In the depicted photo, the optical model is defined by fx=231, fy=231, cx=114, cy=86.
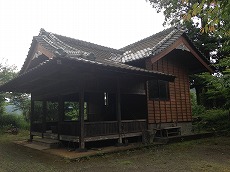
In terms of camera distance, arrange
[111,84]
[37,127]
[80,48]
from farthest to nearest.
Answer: [80,48] → [37,127] → [111,84]

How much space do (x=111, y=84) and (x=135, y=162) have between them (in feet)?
13.9

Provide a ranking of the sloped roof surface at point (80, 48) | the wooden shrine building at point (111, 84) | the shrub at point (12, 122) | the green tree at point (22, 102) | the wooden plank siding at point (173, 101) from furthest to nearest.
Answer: the green tree at point (22, 102)
the shrub at point (12, 122)
the wooden plank siding at point (173, 101)
the sloped roof surface at point (80, 48)
the wooden shrine building at point (111, 84)

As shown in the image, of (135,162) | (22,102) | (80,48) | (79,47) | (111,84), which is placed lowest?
(135,162)

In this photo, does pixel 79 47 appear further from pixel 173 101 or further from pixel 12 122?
pixel 12 122

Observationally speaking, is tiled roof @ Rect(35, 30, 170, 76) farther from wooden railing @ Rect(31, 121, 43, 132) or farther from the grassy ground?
wooden railing @ Rect(31, 121, 43, 132)

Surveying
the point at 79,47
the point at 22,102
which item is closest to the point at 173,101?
the point at 79,47

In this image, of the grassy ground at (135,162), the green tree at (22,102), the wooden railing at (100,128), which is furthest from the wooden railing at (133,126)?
the green tree at (22,102)

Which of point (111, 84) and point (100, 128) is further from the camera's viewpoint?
point (111, 84)

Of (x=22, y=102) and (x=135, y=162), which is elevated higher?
(x=22, y=102)

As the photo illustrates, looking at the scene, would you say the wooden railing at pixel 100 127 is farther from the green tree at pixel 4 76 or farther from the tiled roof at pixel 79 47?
the green tree at pixel 4 76

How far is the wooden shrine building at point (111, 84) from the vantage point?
9.09 metres

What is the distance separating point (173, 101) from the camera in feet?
45.0

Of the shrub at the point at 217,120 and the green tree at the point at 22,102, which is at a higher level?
the green tree at the point at 22,102

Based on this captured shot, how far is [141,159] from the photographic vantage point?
26.6 feet
